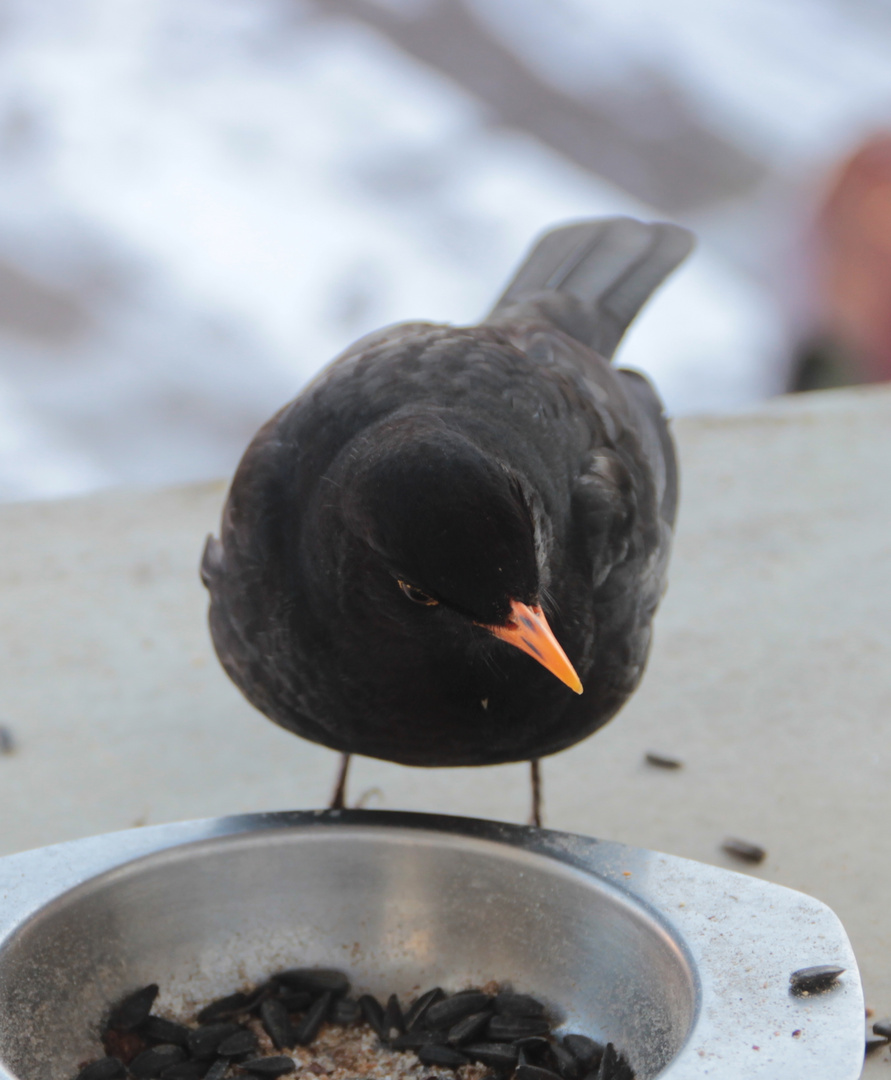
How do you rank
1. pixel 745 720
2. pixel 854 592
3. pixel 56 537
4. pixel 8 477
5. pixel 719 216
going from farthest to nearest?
pixel 719 216
pixel 8 477
pixel 56 537
pixel 854 592
pixel 745 720

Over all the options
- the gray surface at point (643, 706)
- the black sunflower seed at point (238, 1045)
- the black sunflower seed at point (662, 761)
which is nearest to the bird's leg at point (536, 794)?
the gray surface at point (643, 706)

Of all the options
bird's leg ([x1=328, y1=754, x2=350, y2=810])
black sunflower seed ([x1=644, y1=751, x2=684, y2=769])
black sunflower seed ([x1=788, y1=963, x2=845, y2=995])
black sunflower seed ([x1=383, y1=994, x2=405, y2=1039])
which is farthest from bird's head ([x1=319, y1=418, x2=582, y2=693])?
black sunflower seed ([x1=644, y1=751, x2=684, y2=769])

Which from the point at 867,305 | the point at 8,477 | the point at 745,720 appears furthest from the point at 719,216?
the point at 745,720

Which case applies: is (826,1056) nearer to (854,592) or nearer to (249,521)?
(249,521)

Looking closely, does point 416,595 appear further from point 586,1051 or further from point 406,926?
point 586,1051

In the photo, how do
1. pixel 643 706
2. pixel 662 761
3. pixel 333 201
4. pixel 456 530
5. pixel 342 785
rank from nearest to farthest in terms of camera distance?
pixel 456 530 → pixel 342 785 → pixel 662 761 → pixel 643 706 → pixel 333 201

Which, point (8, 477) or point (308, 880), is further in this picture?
point (8, 477)

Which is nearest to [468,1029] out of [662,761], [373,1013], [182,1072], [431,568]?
[373,1013]
